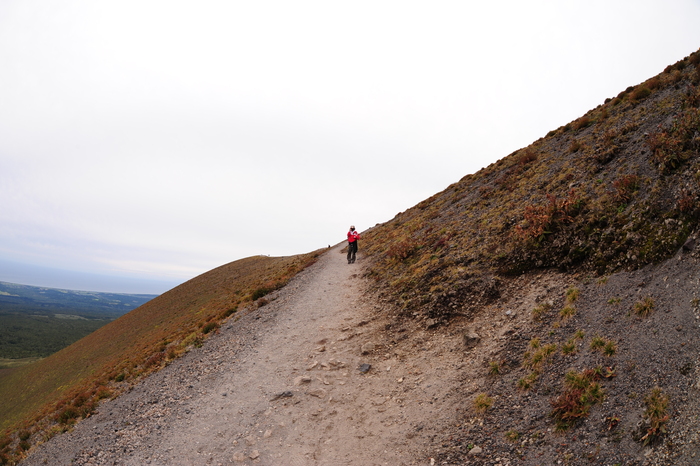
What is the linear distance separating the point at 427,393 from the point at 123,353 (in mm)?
32103

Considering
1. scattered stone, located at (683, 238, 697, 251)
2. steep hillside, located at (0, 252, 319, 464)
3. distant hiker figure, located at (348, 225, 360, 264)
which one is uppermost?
distant hiker figure, located at (348, 225, 360, 264)

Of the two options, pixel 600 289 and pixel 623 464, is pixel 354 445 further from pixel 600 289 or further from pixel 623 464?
pixel 600 289

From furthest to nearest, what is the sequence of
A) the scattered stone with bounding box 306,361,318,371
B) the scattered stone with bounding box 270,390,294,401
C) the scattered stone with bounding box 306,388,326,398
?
1. the scattered stone with bounding box 306,361,318,371
2. the scattered stone with bounding box 270,390,294,401
3. the scattered stone with bounding box 306,388,326,398

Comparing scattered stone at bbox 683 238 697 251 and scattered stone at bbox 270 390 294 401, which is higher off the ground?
scattered stone at bbox 683 238 697 251

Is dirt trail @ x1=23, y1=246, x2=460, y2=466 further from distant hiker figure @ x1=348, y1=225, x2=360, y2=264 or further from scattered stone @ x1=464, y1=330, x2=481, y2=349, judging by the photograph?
distant hiker figure @ x1=348, y1=225, x2=360, y2=264

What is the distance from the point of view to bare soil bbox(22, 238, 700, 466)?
6758 mm

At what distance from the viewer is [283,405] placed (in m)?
11.0

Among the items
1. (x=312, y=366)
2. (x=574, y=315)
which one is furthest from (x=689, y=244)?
(x=312, y=366)

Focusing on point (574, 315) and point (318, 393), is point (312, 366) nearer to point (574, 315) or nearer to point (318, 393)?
point (318, 393)

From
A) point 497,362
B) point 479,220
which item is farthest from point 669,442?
point 479,220

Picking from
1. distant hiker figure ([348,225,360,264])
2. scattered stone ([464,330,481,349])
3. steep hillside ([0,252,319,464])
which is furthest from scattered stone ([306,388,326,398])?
distant hiker figure ([348,225,360,264])

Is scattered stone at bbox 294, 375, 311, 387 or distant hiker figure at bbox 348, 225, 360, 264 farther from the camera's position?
distant hiker figure at bbox 348, 225, 360, 264

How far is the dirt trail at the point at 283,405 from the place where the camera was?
9.05m

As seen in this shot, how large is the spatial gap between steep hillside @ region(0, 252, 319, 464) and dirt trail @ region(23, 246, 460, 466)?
9.12 feet
